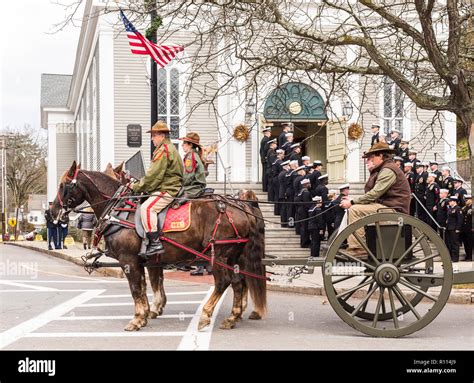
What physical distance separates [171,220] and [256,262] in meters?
1.30

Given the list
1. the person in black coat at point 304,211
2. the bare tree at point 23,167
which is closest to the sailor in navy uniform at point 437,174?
the person in black coat at point 304,211

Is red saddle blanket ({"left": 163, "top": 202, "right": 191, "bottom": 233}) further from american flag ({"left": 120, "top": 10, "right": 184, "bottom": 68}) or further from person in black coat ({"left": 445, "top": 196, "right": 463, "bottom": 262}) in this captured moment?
person in black coat ({"left": 445, "top": 196, "right": 463, "bottom": 262})

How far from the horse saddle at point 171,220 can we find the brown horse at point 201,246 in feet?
0.25

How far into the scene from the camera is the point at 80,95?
129 ft

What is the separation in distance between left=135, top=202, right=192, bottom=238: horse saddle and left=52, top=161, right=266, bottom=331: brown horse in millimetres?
77

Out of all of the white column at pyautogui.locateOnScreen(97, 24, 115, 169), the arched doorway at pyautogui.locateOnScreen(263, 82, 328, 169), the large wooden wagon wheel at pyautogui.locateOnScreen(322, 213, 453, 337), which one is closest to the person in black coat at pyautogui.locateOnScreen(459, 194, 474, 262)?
the arched doorway at pyautogui.locateOnScreen(263, 82, 328, 169)

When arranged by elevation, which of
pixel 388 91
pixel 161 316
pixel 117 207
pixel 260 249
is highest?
pixel 388 91

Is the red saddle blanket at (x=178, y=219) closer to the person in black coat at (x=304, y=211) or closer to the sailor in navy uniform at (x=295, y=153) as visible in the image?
the person in black coat at (x=304, y=211)

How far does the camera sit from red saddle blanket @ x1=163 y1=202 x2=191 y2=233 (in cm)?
927
